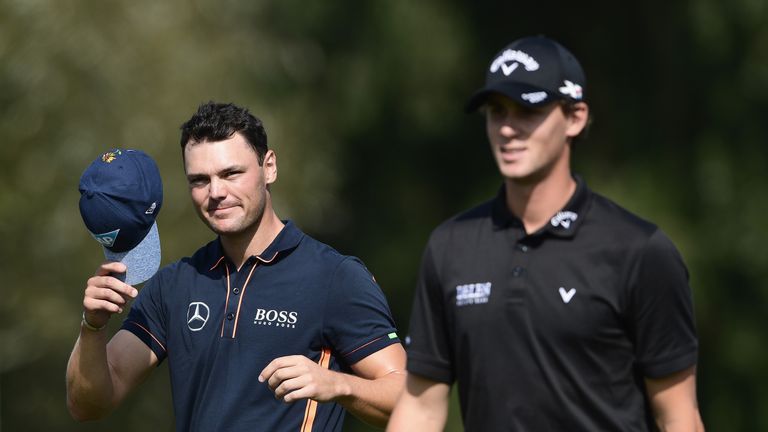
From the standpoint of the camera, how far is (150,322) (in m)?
6.32

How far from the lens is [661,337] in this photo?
4676 mm

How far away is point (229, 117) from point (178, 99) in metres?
8.98

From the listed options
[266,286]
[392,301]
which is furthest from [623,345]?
[392,301]

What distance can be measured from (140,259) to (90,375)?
53cm

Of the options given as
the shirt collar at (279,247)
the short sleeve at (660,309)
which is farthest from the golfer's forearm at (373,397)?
the short sleeve at (660,309)

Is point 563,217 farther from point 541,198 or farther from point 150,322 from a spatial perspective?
point 150,322

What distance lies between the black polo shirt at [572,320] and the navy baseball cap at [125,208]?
1.56 m

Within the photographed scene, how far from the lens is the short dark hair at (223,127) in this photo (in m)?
6.20

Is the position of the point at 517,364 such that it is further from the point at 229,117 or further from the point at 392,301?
the point at 392,301

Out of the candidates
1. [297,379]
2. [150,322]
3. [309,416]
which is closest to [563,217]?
[297,379]

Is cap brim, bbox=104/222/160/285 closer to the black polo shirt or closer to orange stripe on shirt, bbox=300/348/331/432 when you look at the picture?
orange stripe on shirt, bbox=300/348/331/432

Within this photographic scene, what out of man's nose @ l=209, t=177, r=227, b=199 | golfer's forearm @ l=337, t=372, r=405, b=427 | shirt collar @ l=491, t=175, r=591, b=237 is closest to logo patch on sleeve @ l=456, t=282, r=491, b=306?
shirt collar @ l=491, t=175, r=591, b=237

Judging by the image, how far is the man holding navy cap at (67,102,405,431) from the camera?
234 inches

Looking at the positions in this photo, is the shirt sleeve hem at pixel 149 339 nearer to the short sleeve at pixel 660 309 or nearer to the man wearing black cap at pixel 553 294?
the man wearing black cap at pixel 553 294
